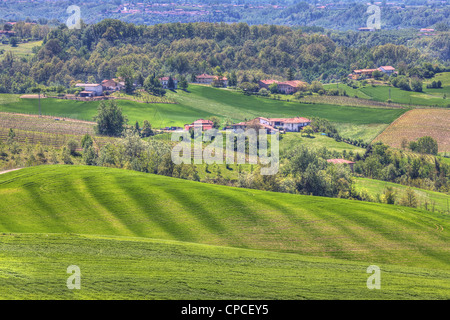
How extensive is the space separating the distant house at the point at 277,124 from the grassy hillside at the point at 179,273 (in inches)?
2988

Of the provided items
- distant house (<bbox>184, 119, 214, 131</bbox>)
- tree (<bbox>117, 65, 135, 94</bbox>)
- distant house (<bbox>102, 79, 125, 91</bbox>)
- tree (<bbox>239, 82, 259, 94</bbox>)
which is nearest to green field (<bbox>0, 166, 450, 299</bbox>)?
distant house (<bbox>184, 119, 214, 131</bbox>)

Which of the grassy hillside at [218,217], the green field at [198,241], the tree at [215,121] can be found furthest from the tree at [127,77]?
the grassy hillside at [218,217]

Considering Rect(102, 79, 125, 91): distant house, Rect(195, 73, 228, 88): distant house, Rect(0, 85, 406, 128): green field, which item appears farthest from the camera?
Rect(195, 73, 228, 88): distant house

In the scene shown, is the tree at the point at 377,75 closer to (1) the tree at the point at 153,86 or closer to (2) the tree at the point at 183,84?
(2) the tree at the point at 183,84

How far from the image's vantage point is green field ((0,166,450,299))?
30.1 meters

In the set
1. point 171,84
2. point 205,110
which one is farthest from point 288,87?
point 171,84

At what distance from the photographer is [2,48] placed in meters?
198

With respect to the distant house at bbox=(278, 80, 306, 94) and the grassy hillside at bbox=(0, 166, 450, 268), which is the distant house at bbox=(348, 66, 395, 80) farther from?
the grassy hillside at bbox=(0, 166, 450, 268)

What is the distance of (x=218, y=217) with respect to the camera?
162 feet

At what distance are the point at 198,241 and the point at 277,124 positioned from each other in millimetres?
76330

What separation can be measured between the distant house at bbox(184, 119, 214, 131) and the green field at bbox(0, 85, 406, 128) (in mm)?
4697

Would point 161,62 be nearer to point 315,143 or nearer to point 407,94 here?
point 407,94

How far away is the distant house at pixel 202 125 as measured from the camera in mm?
111875

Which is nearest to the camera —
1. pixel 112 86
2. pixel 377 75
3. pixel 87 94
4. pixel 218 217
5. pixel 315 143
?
pixel 218 217
